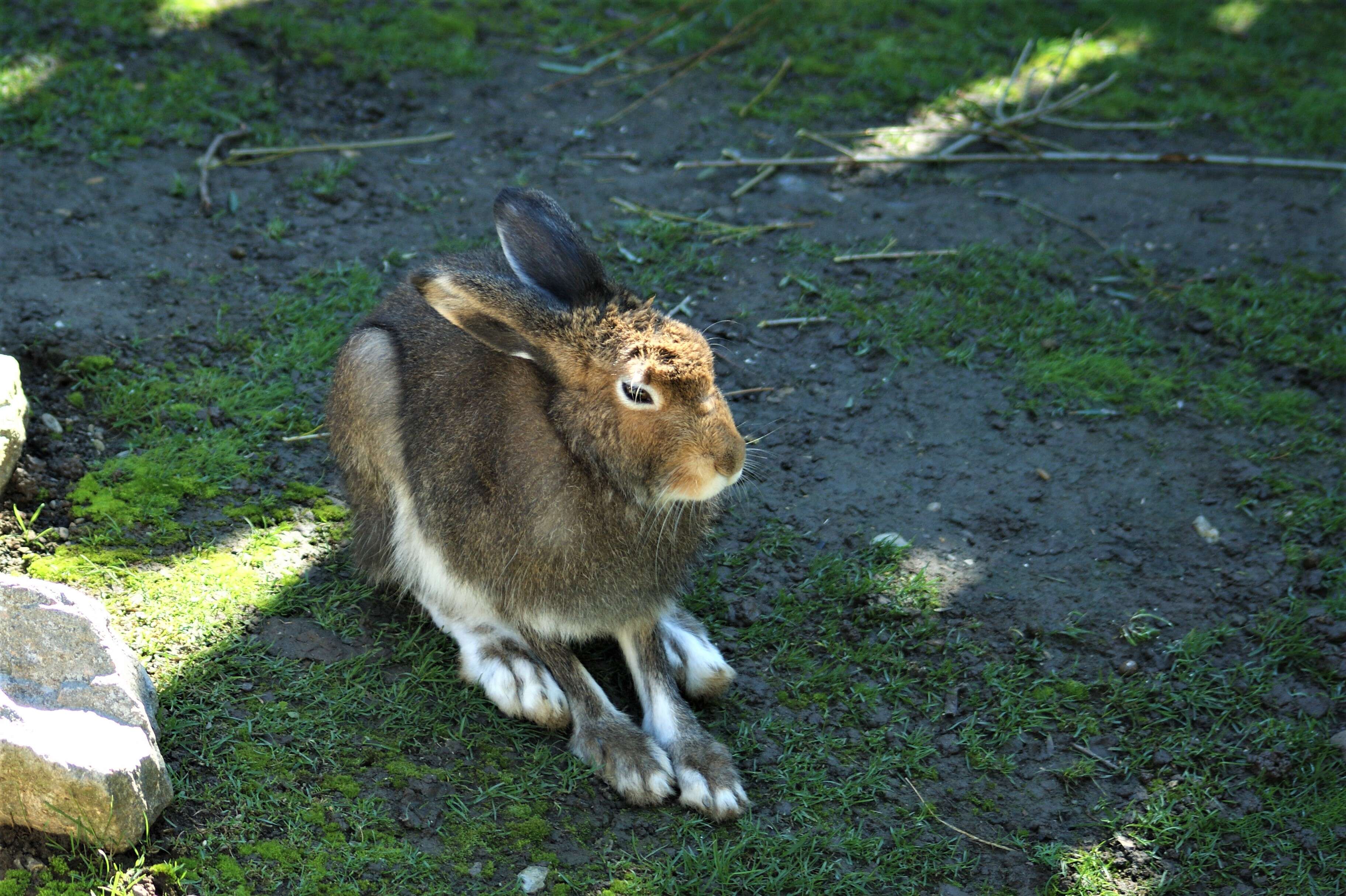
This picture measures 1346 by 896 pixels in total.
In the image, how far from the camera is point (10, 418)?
3.44 m

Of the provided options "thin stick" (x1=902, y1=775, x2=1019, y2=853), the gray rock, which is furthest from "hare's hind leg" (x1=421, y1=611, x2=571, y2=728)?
"thin stick" (x1=902, y1=775, x2=1019, y2=853)

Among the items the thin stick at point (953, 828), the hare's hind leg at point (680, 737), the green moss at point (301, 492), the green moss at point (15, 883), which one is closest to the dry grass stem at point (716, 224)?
the green moss at point (301, 492)

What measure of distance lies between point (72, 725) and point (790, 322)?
321cm

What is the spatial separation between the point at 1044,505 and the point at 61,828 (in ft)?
10.5

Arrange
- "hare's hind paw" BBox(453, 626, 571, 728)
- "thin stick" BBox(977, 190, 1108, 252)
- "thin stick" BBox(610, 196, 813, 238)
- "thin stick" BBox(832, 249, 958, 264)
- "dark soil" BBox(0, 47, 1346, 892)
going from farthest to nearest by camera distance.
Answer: "thin stick" BBox(977, 190, 1108, 252)
"thin stick" BBox(610, 196, 813, 238)
"thin stick" BBox(832, 249, 958, 264)
"dark soil" BBox(0, 47, 1346, 892)
"hare's hind paw" BBox(453, 626, 571, 728)

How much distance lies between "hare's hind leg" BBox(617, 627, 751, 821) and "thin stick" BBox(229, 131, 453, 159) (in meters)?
3.26

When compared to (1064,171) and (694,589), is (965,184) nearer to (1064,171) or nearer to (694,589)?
(1064,171)

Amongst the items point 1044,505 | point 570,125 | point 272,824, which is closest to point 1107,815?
point 1044,505

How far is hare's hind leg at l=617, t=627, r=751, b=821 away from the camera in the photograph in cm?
304

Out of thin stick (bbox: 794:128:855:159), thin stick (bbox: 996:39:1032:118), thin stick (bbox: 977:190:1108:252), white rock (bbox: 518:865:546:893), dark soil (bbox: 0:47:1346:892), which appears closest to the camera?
white rock (bbox: 518:865:546:893)

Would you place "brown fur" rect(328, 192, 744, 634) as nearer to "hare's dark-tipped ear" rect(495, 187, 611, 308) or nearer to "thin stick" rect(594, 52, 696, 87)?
"hare's dark-tipped ear" rect(495, 187, 611, 308)

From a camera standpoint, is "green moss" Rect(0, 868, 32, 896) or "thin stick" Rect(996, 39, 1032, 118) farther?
"thin stick" Rect(996, 39, 1032, 118)

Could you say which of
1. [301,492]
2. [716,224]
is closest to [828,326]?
[716,224]

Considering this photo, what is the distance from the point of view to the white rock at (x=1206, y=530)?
4.09 m
